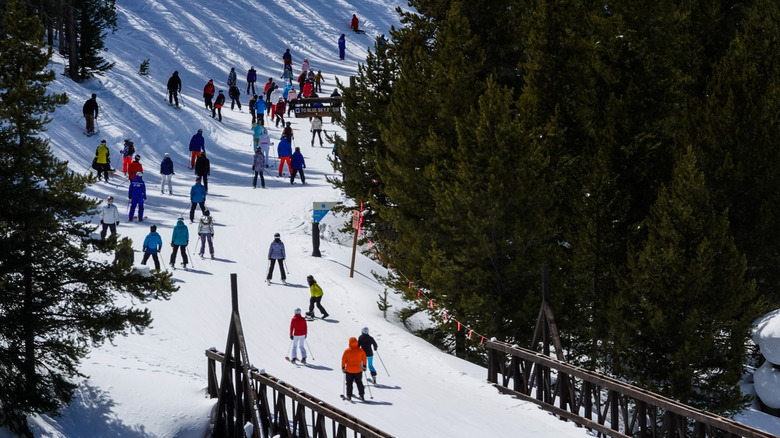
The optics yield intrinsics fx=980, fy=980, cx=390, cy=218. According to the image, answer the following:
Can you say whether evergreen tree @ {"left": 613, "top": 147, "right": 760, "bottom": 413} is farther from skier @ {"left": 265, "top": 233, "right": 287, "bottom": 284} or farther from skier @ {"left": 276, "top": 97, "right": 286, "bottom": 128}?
skier @ {"left": 276, "top": 97, "right": 286, "bottom": 128}

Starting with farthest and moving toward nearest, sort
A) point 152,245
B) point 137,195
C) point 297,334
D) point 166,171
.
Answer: point 166,171
point 137,195
point 152,245
point 297,334

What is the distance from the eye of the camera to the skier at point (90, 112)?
3609cm

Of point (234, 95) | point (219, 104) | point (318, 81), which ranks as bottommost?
point (219, 104)

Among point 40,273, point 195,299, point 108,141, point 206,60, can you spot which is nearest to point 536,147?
point 195,299

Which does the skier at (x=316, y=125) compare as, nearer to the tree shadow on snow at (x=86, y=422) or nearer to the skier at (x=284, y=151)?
the skier at (x=284, y=151)

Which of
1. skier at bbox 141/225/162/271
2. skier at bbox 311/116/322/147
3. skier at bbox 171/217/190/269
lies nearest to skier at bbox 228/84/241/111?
skier at bbox 311/116/322/147

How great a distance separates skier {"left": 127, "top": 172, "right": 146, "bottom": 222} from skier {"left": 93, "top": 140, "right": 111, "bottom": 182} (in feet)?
10.0

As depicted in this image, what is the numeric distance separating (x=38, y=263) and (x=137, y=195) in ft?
42.5

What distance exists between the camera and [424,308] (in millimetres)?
25312

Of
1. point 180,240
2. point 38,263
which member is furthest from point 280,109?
point 38,263

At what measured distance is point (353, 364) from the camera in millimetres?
19141

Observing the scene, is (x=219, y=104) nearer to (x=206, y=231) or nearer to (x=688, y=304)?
(x=206, y=231)

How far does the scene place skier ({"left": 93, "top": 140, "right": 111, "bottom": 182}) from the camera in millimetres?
32875

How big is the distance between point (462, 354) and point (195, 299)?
23.5 feet
